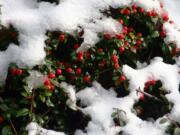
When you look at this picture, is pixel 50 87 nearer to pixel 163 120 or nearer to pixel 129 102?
pixel 129 102

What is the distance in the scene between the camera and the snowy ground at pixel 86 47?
3.87 meters


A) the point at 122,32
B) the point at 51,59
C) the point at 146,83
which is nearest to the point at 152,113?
the point at 146,83

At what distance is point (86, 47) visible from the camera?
4.18m

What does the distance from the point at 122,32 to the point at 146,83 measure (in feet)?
2.05

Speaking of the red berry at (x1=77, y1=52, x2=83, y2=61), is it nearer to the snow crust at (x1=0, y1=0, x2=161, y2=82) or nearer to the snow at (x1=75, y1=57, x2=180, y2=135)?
the snow crust at (x1=0, y1=0, x2=161, y2=82)

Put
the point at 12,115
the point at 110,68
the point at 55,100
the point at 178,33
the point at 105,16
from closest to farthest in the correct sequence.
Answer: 1. the point at 12,115
2. the point at 55,100
3. the point at 110,68
4. the point at 105,16
5. the point at 178,33

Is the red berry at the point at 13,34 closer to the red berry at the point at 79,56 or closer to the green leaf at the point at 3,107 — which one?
the red berry at the point at 79,56

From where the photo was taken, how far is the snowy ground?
387 cm

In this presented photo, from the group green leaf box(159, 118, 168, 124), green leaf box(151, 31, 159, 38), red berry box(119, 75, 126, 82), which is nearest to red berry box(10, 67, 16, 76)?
red berry box(119, 75, 126, 82)

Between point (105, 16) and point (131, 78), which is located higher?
point (105, 16)

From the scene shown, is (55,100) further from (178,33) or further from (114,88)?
(178,33)

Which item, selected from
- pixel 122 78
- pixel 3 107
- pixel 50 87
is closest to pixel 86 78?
pixel 122 78

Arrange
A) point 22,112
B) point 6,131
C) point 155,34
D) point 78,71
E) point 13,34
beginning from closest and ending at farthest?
1. point 6,131
2. point 22,112
3. point 13,34
4. point 78,71
5. point 155,34

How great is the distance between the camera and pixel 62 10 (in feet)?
14.3
